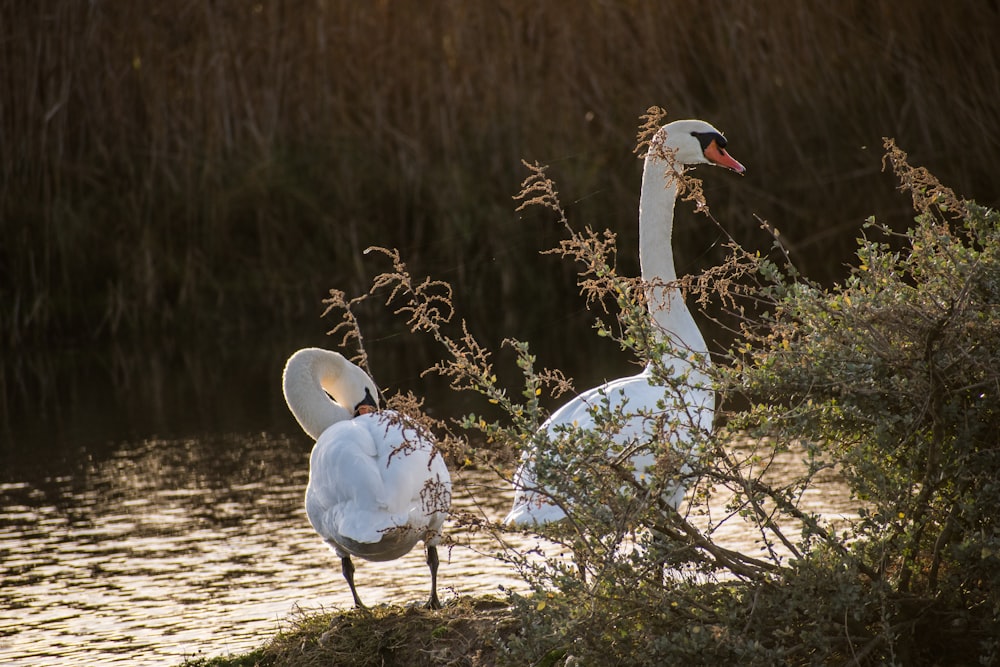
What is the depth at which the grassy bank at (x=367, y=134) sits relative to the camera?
1360cm

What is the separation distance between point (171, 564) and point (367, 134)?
859cm

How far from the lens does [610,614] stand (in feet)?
12.0

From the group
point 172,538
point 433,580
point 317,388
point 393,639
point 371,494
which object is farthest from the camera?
point 172,538

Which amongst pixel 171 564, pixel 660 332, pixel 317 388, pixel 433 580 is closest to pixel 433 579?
pixel 433 580

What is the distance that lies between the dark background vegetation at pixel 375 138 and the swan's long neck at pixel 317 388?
6.54m

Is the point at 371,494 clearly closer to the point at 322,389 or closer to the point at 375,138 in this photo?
the point at 322,389

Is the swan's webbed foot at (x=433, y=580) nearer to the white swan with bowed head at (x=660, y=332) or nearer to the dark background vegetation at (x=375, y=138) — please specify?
the white swan with bowed head at (x=660, y=332)

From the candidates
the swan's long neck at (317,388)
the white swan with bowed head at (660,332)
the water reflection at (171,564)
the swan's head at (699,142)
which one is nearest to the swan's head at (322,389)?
the swan's long neck at (317,388)

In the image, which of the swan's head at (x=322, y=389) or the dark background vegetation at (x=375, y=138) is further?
the dark background vegetation at (x=375, y=138)

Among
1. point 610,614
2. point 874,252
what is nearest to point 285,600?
point 610,614

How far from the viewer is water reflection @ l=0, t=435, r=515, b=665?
5480 millimetres

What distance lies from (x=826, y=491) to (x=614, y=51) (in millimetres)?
7866

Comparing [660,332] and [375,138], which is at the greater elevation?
[375,138]

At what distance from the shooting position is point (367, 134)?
1462 centimetres
